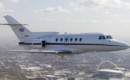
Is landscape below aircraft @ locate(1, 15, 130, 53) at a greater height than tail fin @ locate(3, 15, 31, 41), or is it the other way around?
tail fin @ locate(3, 15, 31, 41)

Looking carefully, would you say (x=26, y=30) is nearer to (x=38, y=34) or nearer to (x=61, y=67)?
(x=38, y=34)

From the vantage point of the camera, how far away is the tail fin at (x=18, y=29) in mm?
46878

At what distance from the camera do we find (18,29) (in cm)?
4769

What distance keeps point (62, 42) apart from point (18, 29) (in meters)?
9.54

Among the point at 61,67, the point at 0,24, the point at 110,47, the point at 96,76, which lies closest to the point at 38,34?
the point at 0,24

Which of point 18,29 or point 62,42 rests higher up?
point 18,29

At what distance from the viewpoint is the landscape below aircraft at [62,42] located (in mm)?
38000

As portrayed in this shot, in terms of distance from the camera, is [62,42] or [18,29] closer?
[62,42]

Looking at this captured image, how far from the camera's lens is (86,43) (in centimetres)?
3891

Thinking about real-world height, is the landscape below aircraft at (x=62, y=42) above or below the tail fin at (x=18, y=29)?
below

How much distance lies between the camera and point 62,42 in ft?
135

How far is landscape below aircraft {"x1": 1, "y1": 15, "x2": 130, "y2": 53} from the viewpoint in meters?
38.0

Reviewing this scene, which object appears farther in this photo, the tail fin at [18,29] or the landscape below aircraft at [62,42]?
the tail fin at [18,29]

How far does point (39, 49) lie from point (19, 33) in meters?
5.78
